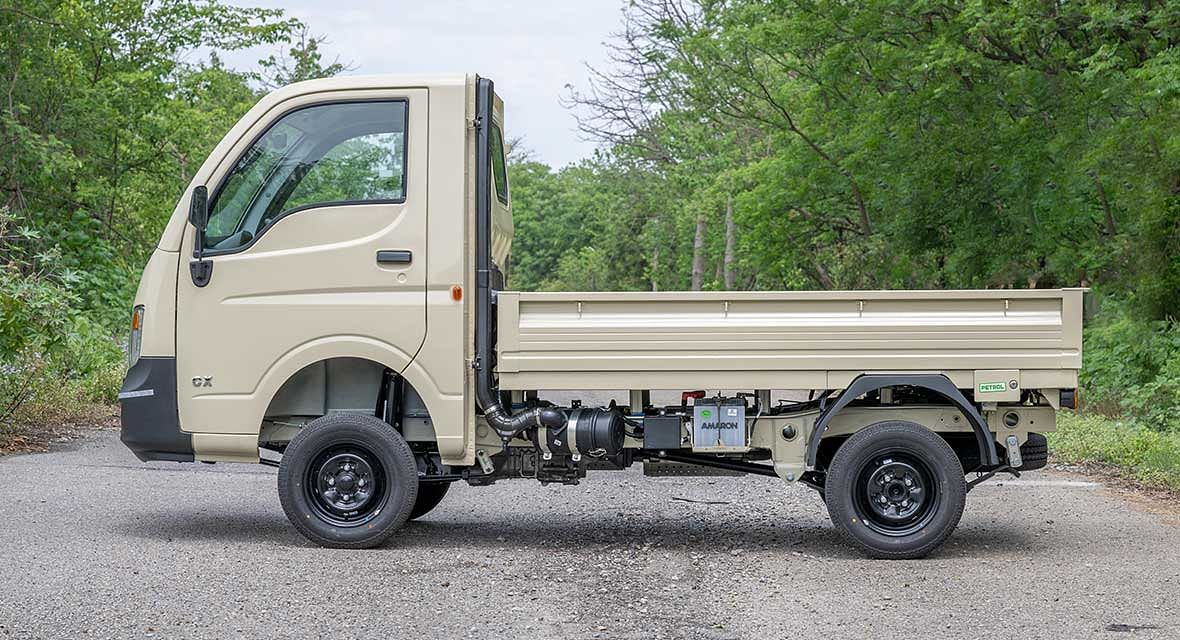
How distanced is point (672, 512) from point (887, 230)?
1570cm

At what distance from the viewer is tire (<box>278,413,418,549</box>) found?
827 cm

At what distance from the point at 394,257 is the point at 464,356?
70cm

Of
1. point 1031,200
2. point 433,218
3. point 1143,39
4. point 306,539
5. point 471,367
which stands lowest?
Result: point 306,539

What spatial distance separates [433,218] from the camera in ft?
27.1

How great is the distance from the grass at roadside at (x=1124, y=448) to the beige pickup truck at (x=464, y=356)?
3.40 m

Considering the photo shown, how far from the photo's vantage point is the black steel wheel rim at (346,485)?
8359 mm

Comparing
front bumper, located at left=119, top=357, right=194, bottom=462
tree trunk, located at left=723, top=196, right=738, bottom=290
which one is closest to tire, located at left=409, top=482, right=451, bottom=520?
front bumper, located at left=119, top=357, right=194, bottom=462

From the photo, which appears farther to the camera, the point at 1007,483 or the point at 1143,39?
the point at 1143,39

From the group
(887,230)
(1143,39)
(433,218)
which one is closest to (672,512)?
(433,218)

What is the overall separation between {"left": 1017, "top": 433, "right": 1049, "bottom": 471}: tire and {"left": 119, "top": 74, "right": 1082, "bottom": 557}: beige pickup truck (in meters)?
0.02

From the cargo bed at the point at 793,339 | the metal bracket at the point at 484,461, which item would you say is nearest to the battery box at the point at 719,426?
the cargo bed at the point at 793,339

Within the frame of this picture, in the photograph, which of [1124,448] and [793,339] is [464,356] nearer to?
[793,339]

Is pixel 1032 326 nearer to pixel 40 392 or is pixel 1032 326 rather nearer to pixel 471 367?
pixel 471 367

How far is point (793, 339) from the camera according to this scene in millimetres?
8109
